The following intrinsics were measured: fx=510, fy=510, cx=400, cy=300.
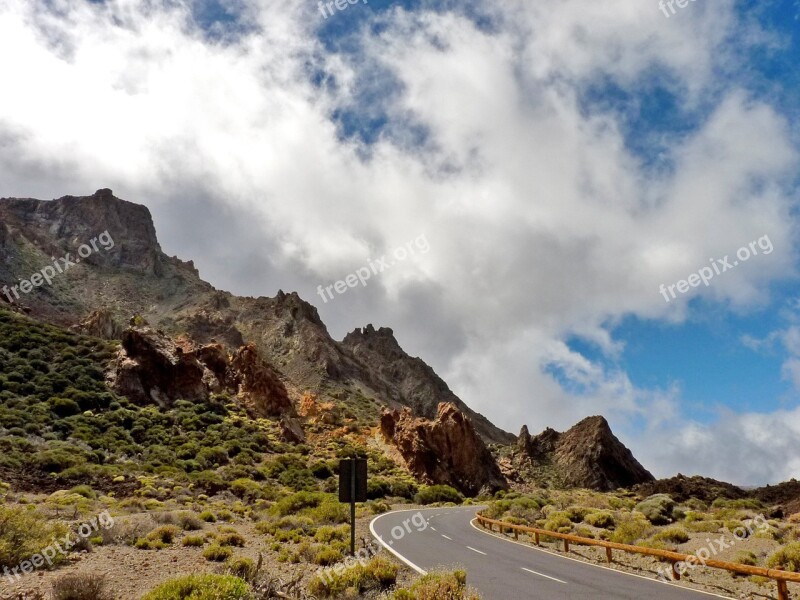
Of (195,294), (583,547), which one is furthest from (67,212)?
(583,547)

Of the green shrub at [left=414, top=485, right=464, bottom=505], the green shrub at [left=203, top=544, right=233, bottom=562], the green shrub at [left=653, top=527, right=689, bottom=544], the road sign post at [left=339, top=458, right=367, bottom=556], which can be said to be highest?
the road sign post at [left=339, top=458, right=367, bottom=556]

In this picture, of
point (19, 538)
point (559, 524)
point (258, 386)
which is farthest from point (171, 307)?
point (19, 538)

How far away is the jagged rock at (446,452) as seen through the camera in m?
62.5

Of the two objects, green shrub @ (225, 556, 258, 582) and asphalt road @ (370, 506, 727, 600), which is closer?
asphalt road @ (370, 506, 727, 600)

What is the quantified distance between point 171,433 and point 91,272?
79.8 metres

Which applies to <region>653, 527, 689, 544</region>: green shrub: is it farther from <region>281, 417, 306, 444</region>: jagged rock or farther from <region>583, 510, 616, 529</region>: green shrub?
<region>281, 417, 306, 444</region>: jagged rock

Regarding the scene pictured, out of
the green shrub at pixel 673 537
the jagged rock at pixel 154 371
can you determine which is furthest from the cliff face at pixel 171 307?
the green shrub at pixel 673 537

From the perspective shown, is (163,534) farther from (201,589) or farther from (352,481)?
(201,589)

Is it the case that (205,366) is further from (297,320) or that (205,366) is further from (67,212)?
(67,212)

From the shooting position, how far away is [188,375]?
199 ft

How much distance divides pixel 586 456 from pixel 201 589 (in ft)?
274

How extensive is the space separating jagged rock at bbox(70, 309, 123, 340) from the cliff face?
8.0 inches

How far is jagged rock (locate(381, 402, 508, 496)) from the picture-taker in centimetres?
6253

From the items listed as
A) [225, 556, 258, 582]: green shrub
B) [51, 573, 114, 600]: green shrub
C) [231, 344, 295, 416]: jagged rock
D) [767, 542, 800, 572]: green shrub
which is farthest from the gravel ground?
[231, 344, 295, 416]: jagged rock
